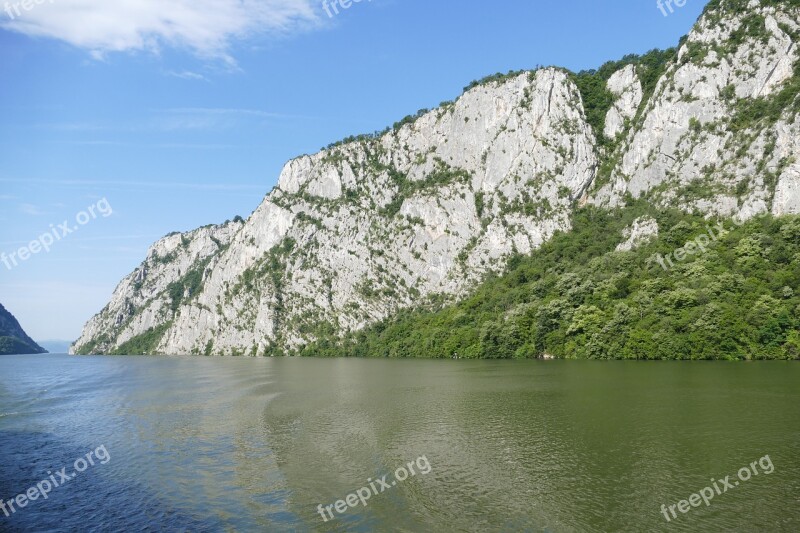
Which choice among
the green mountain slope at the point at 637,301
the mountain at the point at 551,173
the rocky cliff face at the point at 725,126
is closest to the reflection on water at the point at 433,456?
the green mountain slope at the point at 637,301

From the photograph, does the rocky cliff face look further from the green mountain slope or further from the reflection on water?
the reflection on water

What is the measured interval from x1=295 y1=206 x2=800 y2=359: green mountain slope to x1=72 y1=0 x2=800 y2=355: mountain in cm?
887

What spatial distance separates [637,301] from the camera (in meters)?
91.8

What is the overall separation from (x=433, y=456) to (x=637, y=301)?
74186 mm

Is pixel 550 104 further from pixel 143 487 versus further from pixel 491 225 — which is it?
pixel 143 487

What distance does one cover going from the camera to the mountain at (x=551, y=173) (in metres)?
122

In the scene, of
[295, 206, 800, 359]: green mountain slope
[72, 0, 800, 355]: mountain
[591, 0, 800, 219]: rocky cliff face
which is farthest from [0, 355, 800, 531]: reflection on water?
[72, 0, 800, 355]: mountain

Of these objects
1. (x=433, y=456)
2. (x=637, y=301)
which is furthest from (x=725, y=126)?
(x=433, y=456)

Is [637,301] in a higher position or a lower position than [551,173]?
lower

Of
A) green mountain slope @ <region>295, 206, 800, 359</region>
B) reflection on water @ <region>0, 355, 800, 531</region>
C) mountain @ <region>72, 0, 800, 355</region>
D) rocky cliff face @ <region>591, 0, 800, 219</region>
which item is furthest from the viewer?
mountain @ <region>72, 0, 800, 355</region>

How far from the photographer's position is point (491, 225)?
164500 mm

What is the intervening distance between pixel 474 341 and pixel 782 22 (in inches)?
4399

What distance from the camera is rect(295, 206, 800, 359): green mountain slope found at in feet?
254

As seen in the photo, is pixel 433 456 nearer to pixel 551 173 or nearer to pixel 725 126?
pixel 725 126
